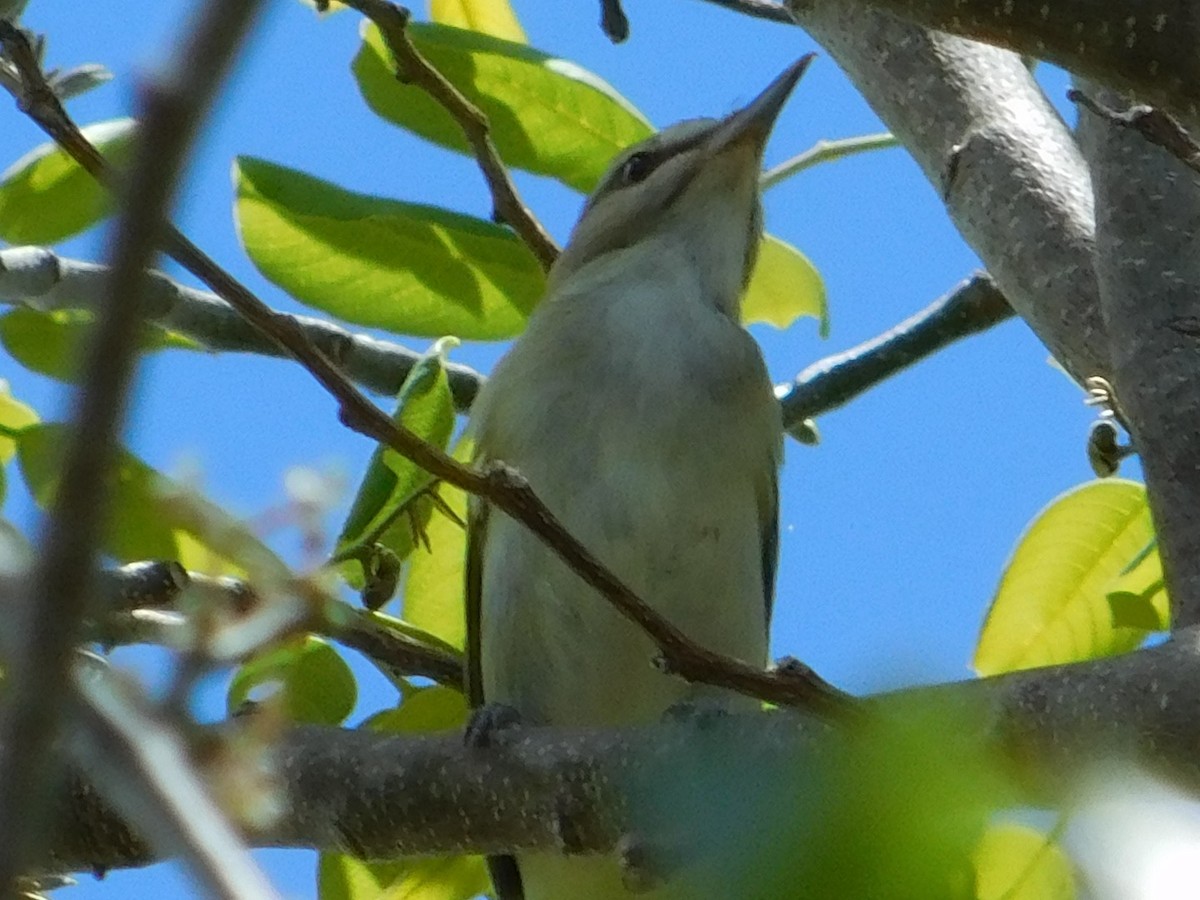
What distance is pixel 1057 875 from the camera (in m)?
1.30

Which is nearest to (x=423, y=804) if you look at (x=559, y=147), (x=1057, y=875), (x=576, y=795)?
(x=576, y=795)

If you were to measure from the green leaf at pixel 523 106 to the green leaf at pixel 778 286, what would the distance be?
1.99ft

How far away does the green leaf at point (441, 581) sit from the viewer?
2.46 meters

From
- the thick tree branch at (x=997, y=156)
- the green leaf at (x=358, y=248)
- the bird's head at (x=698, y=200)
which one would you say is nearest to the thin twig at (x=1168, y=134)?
the thick tree branch at (x=997, y=156)

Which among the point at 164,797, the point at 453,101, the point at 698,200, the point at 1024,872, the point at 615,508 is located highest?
the point at 698,200

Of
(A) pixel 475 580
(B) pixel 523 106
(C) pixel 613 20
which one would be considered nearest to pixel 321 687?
(A) pixel 475 580

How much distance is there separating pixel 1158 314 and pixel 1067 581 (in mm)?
413

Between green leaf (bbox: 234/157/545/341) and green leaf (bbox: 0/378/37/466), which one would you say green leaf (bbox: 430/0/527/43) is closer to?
green leaf (bbox: 234/157/545/341)

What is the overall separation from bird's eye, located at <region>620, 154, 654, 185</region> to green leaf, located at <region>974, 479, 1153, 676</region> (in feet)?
3.68

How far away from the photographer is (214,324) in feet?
9.20

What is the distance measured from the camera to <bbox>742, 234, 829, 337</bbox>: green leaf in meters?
3.19

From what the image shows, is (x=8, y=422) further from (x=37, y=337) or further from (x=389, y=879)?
(x=389, y=879)

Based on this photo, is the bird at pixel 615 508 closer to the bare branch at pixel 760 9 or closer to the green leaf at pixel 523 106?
the green leaf at pixel 523 106

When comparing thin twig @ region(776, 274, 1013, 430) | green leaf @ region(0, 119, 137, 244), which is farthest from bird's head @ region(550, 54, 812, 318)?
green leaf @ region(0, 119, 137, 244)
